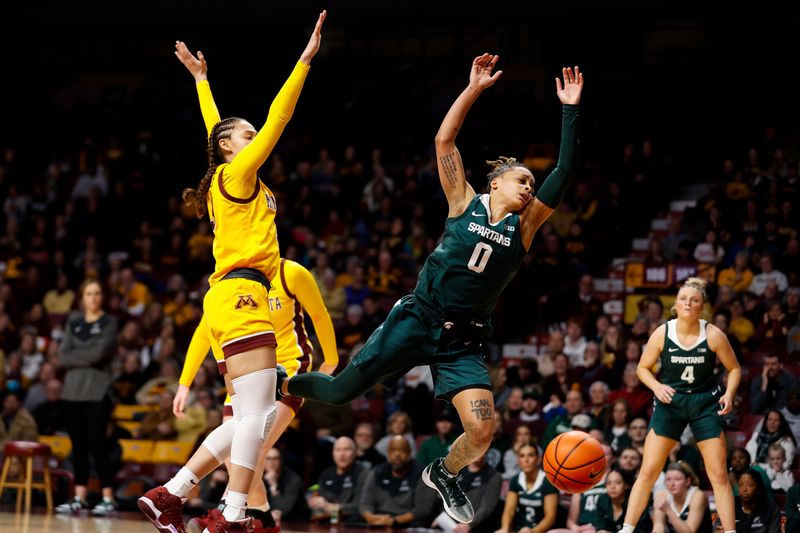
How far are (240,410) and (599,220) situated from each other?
10.6 metres

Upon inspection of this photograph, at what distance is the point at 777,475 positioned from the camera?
11.1 metres

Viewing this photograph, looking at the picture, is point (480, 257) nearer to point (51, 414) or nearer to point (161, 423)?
point (161, 423)

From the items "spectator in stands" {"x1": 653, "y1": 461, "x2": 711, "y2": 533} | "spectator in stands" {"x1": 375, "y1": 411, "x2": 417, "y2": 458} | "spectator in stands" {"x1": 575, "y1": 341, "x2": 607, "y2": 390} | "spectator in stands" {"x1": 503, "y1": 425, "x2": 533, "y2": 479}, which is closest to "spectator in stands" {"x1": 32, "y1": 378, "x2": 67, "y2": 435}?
"spectator in stands" {"x1": 375, "y1": 411, "x2": 417, "y2": 458}

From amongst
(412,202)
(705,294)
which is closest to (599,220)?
(412,202)

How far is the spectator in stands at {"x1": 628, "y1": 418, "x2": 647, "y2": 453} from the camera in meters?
11.5

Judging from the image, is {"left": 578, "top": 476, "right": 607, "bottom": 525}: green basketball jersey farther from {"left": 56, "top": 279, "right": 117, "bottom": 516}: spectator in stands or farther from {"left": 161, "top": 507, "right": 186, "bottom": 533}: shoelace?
{"left": 161, "top": 507, "right": 186, "bottom": 533}: shoelace

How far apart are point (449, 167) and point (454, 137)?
18 centimetres

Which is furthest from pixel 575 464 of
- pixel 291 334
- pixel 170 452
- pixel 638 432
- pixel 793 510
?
pixel 170 452

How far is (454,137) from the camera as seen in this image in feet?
22.7

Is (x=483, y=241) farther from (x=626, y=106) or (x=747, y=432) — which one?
(x=626, y=106)

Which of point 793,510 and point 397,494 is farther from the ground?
point 793,510

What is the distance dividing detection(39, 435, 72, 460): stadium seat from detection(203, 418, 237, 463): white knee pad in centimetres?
821

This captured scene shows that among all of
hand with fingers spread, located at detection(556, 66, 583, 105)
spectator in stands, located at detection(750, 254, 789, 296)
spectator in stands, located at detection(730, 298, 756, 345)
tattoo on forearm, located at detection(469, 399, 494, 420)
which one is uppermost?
hand with fingers spread, located at detection(556, 66, 583, 105)

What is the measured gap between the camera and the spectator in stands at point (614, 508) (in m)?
10.5
